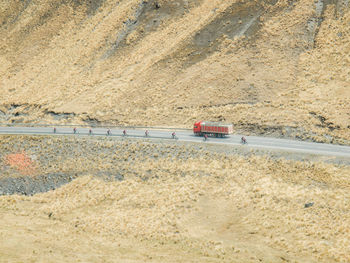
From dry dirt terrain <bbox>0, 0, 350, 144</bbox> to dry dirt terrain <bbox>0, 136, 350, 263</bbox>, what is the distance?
10.9 metres

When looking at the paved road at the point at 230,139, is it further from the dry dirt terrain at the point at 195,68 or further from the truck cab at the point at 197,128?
the dry dirt terrain at the point at 195,68

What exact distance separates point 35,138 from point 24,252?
27.0 m

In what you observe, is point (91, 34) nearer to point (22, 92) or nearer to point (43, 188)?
point (22, 92)

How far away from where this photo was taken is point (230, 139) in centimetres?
4328

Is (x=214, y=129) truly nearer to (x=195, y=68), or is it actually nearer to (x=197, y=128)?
(x=197, y=128)

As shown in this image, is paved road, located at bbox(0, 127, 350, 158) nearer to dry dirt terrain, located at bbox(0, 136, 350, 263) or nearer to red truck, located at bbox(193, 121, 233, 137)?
red truck, located at bbox(193, 121, 233, 137)

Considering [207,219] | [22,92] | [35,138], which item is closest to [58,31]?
[22,92]

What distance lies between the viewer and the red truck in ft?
140

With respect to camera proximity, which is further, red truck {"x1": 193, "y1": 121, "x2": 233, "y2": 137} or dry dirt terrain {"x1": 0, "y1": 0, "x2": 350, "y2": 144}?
dry dirt terrain {"x1": 0, "y1": 0, "x2": 350, "y2": 144}

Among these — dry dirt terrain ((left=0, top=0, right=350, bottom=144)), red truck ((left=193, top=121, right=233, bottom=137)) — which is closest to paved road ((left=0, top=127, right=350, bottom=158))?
red truck ((left=193, top=121, right=233, bottom=137))

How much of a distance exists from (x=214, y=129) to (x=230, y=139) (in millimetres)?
2449

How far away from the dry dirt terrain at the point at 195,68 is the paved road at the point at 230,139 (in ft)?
7.59

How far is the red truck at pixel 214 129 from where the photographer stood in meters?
42.8

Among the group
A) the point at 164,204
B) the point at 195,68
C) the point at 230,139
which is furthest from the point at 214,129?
the point at 195,68
